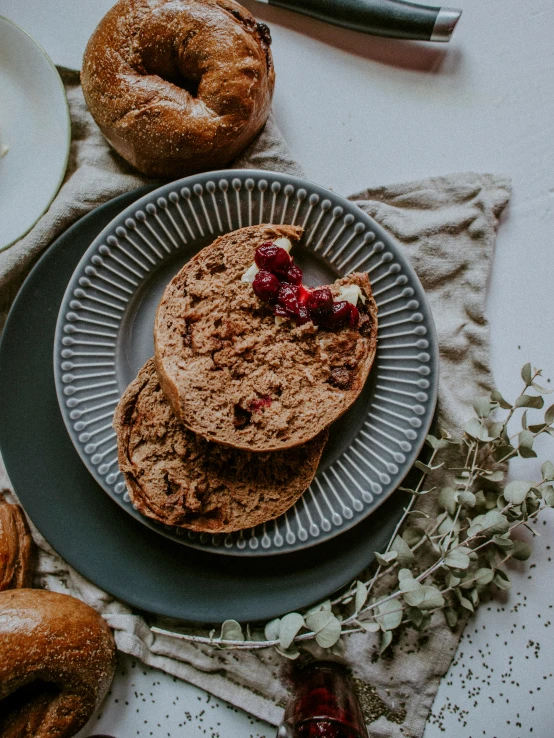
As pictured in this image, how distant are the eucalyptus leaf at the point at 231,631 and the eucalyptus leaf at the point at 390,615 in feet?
1.70

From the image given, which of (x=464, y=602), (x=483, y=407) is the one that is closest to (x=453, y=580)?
(x=464, y=602)

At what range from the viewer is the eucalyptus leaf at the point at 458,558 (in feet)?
6.91

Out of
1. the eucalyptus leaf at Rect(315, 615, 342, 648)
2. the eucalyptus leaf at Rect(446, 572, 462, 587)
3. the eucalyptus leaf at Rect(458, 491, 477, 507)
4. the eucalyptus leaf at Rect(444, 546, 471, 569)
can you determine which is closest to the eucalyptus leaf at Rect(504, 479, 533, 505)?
the eucalyptus leaf at Rect(458, 491, 477, 507)

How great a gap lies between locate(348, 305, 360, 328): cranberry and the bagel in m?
1.55

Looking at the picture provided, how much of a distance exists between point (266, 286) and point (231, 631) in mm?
1297

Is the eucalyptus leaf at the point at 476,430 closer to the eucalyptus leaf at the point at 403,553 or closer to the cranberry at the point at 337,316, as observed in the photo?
the eucalyptus leaf at the point at 403,553

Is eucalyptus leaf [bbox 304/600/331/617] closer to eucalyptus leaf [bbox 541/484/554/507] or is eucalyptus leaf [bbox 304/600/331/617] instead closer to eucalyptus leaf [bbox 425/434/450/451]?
eucalyptus leaf [bbox 425/434/450/451]

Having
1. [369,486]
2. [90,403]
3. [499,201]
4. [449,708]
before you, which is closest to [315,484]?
[369,486]

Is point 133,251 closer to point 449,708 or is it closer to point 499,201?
point 499,201

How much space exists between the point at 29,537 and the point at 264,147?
1890mm

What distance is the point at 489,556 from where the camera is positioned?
2.32 m

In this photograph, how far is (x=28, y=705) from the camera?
7.35 ft

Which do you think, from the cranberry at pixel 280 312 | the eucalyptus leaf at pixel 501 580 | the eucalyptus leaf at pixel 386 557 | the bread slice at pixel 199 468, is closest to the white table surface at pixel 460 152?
the eucalyptus leaf at pixel 501 580

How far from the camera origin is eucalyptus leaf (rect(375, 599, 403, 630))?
2162 mm
